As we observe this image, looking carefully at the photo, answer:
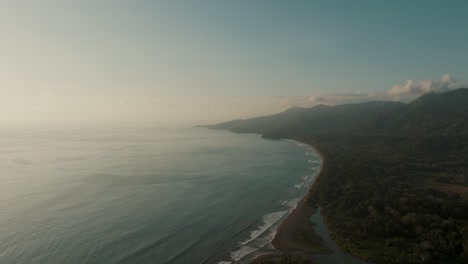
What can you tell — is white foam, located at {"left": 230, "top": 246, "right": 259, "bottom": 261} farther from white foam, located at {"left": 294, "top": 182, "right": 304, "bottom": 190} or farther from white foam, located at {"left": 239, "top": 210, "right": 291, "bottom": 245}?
white foam, located at {"left": 294, "top": 182, "right": 304, "bottom": 190}

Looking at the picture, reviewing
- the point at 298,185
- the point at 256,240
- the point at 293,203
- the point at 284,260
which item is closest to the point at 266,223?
the point at 256,240

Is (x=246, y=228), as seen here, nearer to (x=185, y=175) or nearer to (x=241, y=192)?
(x=241, y=192)

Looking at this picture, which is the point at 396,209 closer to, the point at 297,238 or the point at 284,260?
the point at 297,238

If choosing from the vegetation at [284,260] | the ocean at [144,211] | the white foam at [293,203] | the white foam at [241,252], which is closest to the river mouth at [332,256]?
the vegetation at [284,260]

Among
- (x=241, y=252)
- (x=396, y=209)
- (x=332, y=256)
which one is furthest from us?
(x=396, y=209)

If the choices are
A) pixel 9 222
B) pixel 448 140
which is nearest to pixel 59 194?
pixel 9 222

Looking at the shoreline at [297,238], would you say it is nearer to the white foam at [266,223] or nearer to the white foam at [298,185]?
the white foam at [266,223]

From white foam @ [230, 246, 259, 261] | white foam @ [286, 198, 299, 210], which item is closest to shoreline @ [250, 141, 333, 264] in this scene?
white foam @ [230, 246, 259, 261]

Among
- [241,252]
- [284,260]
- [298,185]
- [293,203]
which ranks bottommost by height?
[241,252]
